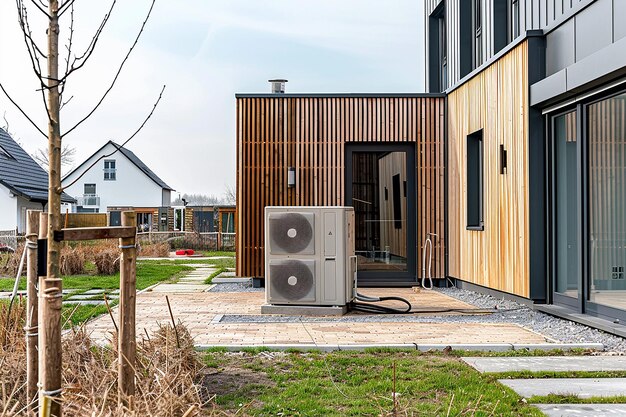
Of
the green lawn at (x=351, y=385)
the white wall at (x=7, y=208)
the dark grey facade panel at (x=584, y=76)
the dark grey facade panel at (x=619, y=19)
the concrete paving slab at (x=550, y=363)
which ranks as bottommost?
the concrete paving slab at (x=550, y=363)

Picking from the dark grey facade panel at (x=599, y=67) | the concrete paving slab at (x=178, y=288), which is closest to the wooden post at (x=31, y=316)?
the dark grey facade panel at (x=599, y=67)

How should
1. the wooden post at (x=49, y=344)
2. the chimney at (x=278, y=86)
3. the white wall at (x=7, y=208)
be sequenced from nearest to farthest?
1. the wooden post at (x=49, y=344)
2. the chimney at (x=278, y=86)
3. the white wall at (x=7, y=208)

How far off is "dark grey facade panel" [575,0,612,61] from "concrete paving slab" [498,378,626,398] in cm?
364

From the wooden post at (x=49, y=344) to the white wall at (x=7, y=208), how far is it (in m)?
27.5

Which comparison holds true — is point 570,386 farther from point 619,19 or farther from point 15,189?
point 15,189

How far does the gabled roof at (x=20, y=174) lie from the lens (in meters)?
28.0

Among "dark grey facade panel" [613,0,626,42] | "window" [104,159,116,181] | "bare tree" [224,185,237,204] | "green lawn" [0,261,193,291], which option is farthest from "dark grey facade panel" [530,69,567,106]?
"bare tree" [224,185,237,204]

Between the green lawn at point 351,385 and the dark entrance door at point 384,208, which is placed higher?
the dark entrance door at point 384,208

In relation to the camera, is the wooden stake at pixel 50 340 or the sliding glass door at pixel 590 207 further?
the sliding glass door at pixel 590 207

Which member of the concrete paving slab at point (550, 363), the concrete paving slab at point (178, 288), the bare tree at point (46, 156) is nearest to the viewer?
the concrete paving slab at point (550, 363)

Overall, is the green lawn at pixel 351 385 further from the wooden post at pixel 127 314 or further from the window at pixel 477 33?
the window at pixel 477 33

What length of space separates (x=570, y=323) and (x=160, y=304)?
5.05 m

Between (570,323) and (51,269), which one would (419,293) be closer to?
(570,323)

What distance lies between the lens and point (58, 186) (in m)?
3.12
